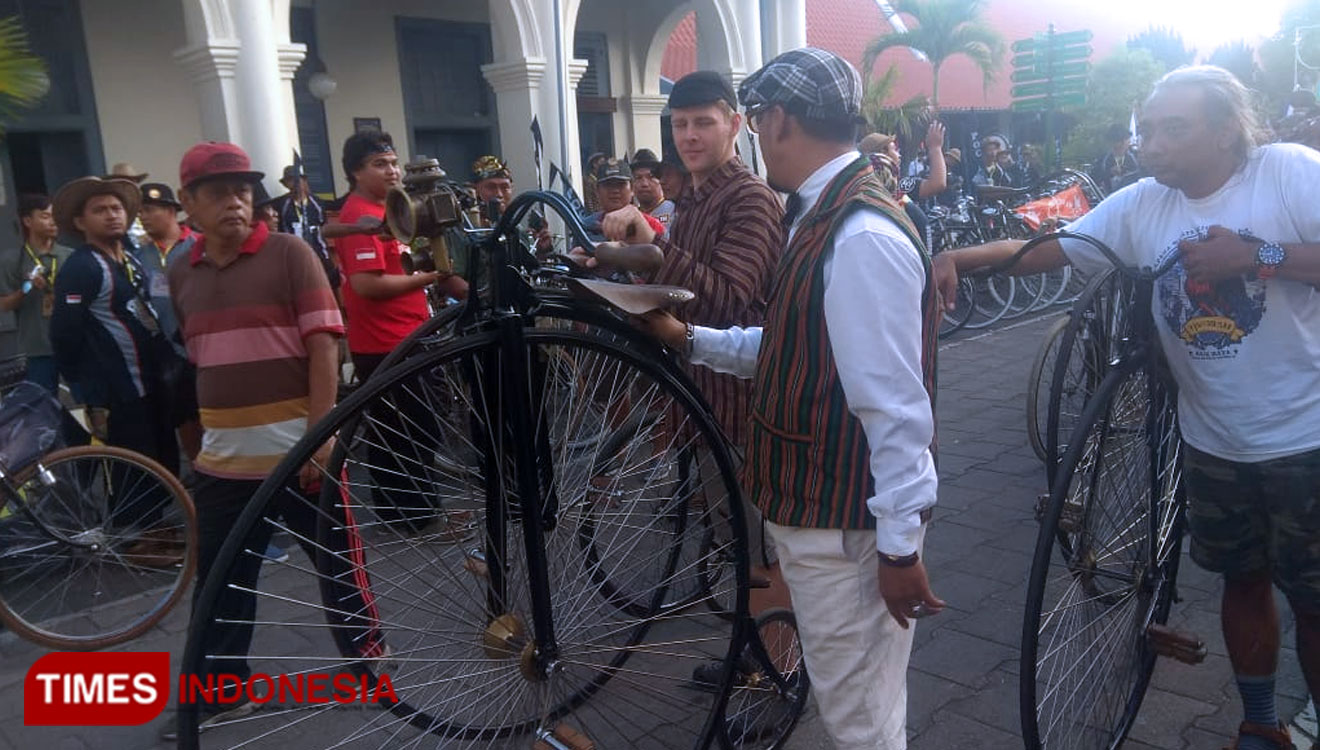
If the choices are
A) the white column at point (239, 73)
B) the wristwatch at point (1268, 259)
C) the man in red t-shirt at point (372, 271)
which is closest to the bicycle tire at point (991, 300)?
the white column at point (239, 73)

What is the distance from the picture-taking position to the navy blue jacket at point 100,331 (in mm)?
4621

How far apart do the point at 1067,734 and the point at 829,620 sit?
1.08m

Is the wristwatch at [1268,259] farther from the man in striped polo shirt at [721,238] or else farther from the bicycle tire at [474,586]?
the bicycle tire at [474,586]

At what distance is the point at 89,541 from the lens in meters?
4.30

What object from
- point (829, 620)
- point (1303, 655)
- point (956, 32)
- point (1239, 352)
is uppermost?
point (956, 32)

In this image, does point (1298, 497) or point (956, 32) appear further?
point (956, 32)

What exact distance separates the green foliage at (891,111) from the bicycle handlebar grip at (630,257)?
16.6m

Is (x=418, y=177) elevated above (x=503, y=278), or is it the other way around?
(x=418, y=177)

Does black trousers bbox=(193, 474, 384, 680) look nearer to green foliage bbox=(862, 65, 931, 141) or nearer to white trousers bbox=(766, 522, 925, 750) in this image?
white trousers bbox=(766, 522, 925, 750)

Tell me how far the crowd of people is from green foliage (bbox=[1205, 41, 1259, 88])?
80.2 ft

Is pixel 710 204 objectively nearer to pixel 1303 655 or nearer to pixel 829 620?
pixel 829 620

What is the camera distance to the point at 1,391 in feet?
17.4

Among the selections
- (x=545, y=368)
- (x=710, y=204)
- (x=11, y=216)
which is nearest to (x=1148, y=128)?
(x=710, y=204)

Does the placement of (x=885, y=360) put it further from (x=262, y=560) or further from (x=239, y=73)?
(x=239, y=73)
